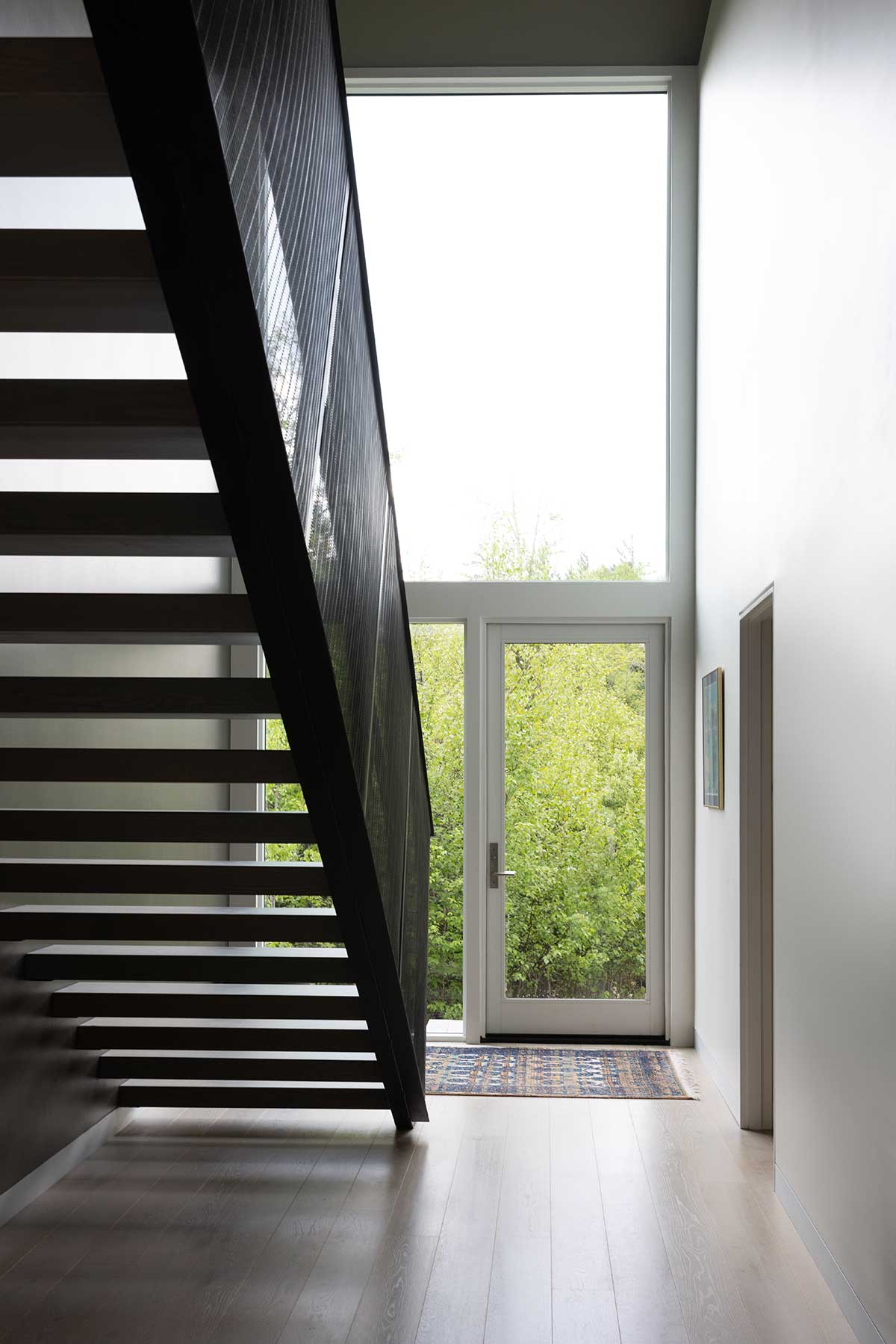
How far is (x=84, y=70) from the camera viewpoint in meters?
1.59

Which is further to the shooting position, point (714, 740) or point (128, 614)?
point (714, 740)

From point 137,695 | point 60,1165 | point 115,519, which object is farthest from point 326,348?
point 60,1165

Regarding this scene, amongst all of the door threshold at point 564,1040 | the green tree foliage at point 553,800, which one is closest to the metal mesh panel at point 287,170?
the green tree foliage at point 553,800

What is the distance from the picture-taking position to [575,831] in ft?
21.2

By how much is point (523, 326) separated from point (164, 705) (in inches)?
176

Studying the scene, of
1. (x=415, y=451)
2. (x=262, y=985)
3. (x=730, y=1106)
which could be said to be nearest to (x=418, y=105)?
(x=415, y=451)

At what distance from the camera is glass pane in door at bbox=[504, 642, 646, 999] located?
6.38m

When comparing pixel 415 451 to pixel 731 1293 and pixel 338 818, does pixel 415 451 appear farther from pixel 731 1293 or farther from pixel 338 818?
pixel 731 1293

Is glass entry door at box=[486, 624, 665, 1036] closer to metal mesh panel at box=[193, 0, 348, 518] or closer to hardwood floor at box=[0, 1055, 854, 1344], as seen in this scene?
hardwood floor at box=[0, 1055, 854, 1344]

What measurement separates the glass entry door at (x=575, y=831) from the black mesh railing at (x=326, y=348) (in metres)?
2.52

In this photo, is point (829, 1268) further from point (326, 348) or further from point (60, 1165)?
point (326, 348)

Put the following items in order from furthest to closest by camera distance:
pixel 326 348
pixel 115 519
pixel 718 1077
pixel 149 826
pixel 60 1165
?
pixel 718 1077 → pixel 60 1165 → pixel 149 826 → pixel 326 348 → pixel 115 519

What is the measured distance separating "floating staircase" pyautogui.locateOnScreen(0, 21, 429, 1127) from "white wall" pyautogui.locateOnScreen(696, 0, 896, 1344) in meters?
1.27

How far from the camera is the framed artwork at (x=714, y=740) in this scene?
530 cm
